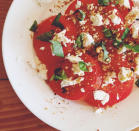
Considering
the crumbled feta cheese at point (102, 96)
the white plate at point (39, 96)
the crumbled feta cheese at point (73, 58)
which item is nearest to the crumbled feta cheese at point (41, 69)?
the white plate at point (39, 96)

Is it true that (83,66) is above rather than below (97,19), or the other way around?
below

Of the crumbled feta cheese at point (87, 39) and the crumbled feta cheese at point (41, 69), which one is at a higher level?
the crumbled feta cheese at point (87, 39)

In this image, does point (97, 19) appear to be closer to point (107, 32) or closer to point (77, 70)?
point (107, 32)

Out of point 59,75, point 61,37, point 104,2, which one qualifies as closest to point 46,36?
point 61,37

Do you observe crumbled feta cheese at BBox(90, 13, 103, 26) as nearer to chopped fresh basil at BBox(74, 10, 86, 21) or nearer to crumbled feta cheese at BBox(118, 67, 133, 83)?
chopped fresh basil at BBox(74, 10, 86, 21)

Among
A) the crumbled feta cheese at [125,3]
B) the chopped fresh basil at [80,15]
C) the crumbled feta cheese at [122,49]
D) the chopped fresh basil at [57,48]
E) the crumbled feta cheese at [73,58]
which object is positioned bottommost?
the crumbled feta cheese at [73,58]

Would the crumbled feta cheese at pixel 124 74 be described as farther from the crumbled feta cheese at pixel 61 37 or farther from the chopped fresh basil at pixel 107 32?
the crumbled feta cheese at pixel 61 37

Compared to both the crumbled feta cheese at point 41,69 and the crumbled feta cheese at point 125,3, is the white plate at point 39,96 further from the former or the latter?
the crumbled feta cheese at point 125,3
